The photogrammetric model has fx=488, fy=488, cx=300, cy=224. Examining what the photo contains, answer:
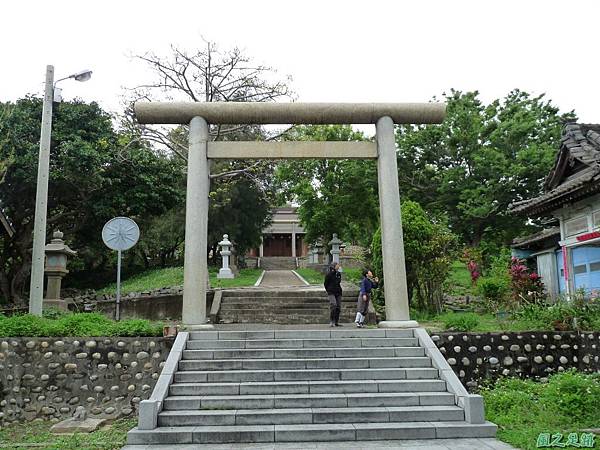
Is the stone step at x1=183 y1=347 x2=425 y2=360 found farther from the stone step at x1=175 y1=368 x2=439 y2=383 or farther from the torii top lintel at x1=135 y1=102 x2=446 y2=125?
the torii top lintel at x1=135 y1=102 x2=446 y2=125

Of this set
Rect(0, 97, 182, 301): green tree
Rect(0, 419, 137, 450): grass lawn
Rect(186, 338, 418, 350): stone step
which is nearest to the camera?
Rect(0, 419, 137, 450): grass lawn

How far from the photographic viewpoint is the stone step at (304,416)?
7.30 metres

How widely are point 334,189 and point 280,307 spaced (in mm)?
12755

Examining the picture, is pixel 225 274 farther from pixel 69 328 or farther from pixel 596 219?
pixel 596 219

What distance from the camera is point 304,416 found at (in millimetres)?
7371

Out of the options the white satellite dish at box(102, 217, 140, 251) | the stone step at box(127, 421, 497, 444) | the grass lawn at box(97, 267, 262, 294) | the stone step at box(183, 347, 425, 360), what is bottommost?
the stone step at box(127, 421, 497, 444)

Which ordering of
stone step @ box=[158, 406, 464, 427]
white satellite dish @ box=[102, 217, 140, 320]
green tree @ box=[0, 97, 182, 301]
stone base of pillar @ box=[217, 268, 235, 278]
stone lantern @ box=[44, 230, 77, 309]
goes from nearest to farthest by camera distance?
1. stone step @ box=[158, 406, 464, 427]
2. white satellite dish @ box=[102, 217, 140, 320]
3. stone lantern @ box=[44, 230, 77, 309]
4. green tree @ box=[0, 97, 182, 301]
5. stone base of pillar @ box=[217, 268, 235, 278]

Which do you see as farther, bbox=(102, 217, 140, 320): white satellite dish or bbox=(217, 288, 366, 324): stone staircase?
bbox=(217, 288, 366, 324): stone staircase

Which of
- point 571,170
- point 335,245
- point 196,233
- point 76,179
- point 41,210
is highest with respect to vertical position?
point 76,179

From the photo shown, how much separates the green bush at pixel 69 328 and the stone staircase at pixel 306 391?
2.83ft

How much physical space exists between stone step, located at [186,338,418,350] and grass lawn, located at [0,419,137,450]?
179 centimetres

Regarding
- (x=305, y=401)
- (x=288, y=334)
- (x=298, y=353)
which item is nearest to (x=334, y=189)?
(x=288, y=334)

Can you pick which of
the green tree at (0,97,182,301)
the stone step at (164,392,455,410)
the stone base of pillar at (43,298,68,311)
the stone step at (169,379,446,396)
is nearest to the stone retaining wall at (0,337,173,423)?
the stone step at (169,379,446,396)

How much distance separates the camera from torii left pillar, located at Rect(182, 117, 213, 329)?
33.6 feet
